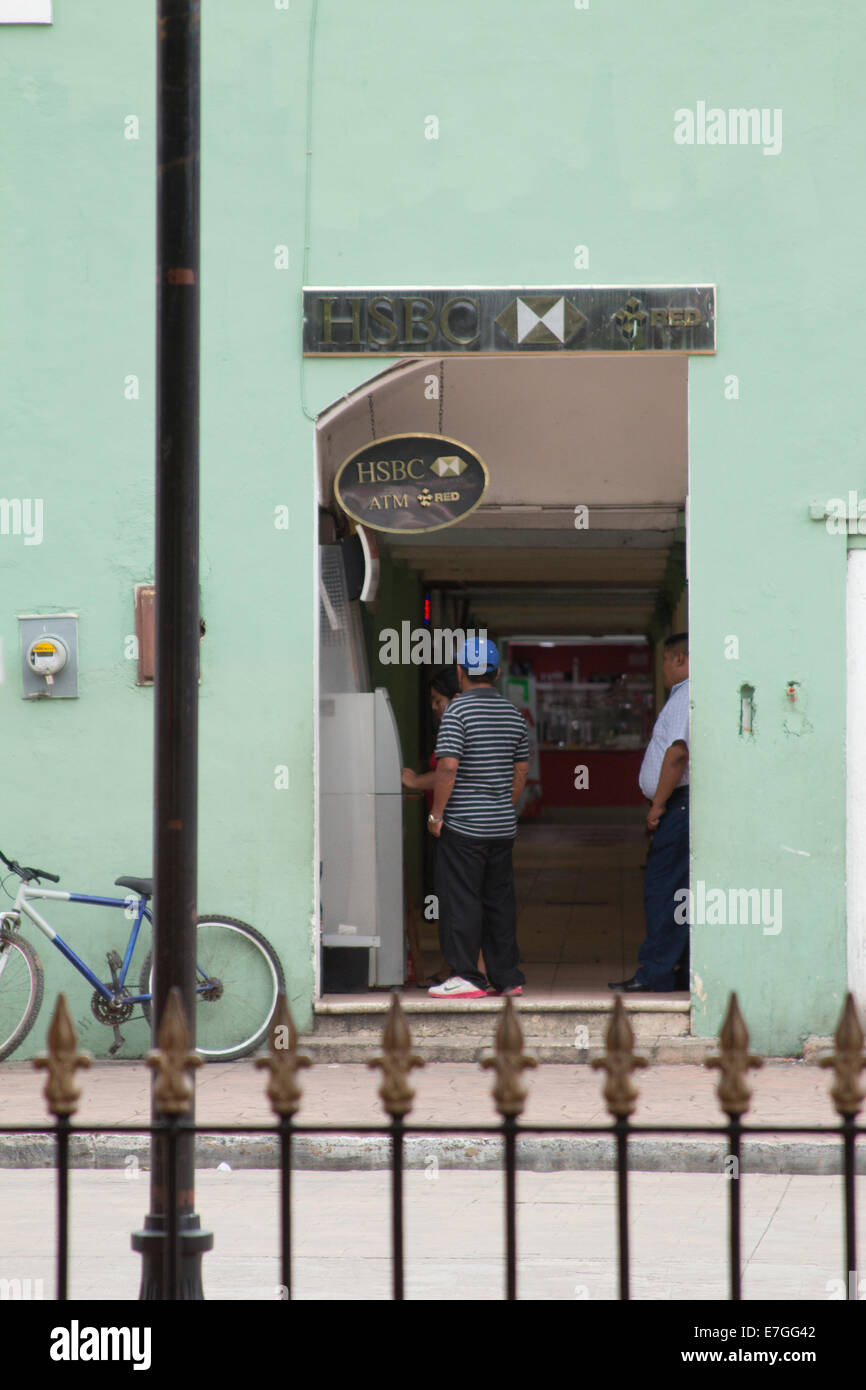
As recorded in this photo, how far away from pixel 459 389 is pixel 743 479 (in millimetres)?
2031

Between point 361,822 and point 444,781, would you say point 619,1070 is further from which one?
point 361,822

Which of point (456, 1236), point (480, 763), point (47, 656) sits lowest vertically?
point (456, 1236)

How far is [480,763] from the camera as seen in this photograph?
901cm

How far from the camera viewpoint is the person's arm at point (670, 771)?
28.9 feet

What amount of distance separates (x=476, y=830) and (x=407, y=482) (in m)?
1.89

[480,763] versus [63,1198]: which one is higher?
[480,763]

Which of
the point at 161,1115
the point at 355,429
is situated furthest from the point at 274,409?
the point at 161,1115

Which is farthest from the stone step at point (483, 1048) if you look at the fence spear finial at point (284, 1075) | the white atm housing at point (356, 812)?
the fence spear finial at point (284, 1075)

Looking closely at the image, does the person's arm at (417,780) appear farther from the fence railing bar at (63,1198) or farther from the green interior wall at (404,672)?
the fence railing bar at (63,1198)

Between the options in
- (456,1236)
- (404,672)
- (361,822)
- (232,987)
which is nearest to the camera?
(456,1236)

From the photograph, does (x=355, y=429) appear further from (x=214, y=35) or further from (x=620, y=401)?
(x=214, y=35)

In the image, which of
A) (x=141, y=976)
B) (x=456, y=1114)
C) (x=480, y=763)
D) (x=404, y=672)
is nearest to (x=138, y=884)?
(x=141, y=976)

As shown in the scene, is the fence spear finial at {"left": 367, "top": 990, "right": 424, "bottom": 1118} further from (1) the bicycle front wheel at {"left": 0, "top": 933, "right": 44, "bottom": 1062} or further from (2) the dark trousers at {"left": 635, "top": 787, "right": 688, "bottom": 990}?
(2) the dark trousers at {"left": 635, "top": 787, "right": 688, "bottom": 990}

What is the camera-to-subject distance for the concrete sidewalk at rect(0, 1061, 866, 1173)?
671cm
